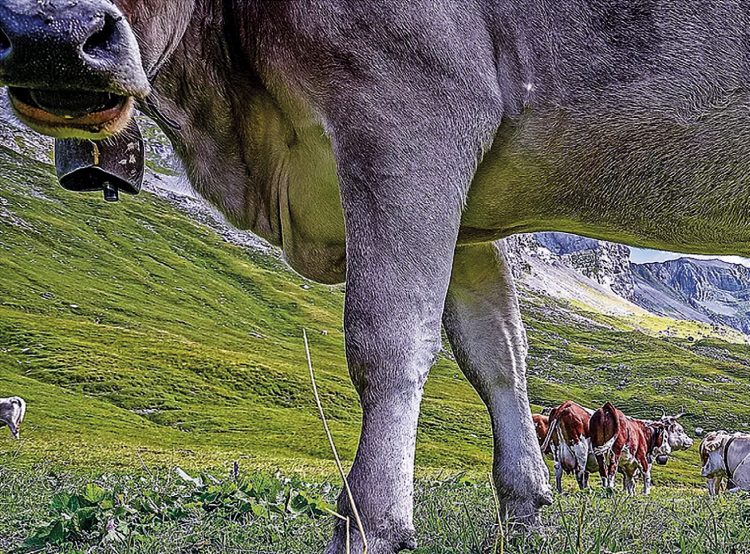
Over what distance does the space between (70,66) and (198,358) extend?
97.0 meters

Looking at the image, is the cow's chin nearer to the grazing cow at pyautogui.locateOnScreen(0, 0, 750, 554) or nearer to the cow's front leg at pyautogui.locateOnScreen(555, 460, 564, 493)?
the grazing cow at pyautogui.locateOnScreen(0, 0, 750, 554)

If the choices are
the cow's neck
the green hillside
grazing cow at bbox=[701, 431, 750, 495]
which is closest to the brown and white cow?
grazing cow at bbox=[701, 431, 750, 495]

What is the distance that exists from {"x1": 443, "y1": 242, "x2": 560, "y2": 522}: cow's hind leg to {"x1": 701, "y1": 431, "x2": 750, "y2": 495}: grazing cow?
24.6 metres

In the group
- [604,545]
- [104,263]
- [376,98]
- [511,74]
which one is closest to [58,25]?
[376,98]

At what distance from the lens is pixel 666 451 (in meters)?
39.8

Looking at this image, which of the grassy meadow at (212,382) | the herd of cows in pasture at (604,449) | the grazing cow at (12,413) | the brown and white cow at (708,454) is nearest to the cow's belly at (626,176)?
the grassy meadow at (212,382)

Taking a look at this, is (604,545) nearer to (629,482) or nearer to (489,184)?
(489,184)

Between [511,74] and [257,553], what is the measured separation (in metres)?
2.90

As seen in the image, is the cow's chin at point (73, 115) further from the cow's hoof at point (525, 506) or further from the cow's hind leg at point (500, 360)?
the cow's hoof at point (525, 506)

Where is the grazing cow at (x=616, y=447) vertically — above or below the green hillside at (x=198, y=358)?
above

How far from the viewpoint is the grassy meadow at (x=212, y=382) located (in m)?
6.02

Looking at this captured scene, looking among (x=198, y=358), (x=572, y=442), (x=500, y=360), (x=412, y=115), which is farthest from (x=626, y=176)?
(x=198, y=358)

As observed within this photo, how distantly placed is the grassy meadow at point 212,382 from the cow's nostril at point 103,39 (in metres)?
2.88

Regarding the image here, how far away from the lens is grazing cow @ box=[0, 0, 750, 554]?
143 inches
